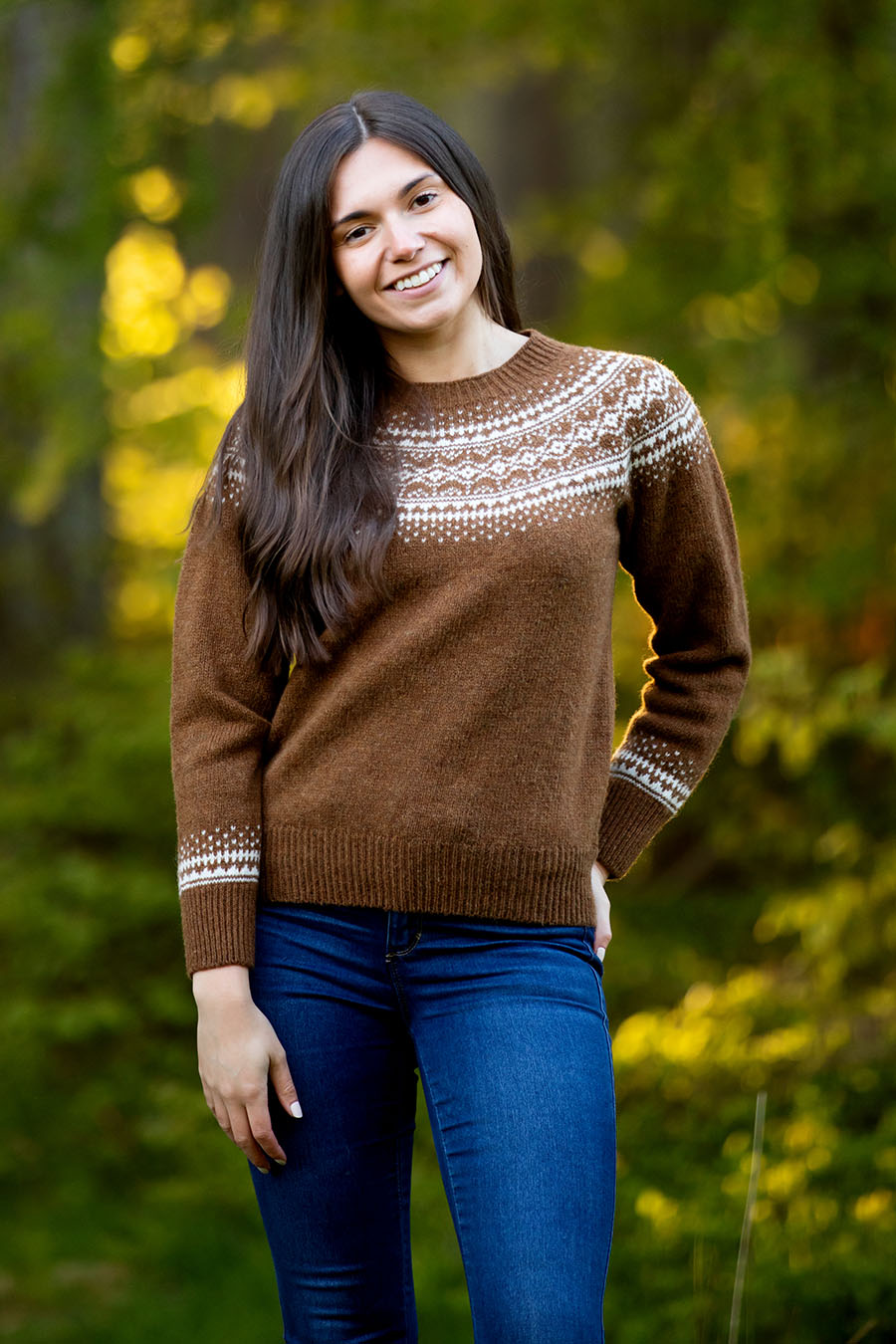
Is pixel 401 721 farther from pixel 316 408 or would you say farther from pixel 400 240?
pixel 400 240

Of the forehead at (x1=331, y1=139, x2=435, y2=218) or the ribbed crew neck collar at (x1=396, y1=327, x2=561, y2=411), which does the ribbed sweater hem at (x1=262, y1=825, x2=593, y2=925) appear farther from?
the forehead at (x1=331, y1=139, x2=435, y2=218)

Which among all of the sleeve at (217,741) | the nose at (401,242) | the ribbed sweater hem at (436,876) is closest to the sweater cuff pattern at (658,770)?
the ribbed sweater hem at (436,876)

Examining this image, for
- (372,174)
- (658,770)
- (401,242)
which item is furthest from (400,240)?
(658,770)

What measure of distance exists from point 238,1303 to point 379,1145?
188 cm

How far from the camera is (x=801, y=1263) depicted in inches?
111

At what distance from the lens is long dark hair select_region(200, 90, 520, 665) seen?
73.3 inches

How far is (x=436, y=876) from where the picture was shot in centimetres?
179

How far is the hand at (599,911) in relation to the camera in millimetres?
1953

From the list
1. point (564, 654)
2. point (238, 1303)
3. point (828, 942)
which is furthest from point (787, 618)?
point (564, 654)

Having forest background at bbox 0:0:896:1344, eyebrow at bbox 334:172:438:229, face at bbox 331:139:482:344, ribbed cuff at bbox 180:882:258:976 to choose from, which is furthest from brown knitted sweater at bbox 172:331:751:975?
forest background at bbox 0:0:896:1344

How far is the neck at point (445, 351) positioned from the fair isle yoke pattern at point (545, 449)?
73 mm

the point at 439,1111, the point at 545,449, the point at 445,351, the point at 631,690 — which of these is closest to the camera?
the point at 439,1111

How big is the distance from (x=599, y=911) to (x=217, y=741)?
56 cm

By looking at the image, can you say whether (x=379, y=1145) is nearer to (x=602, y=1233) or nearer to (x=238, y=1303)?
(x=602, y=1233)
